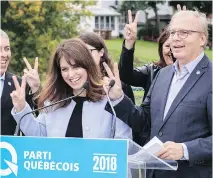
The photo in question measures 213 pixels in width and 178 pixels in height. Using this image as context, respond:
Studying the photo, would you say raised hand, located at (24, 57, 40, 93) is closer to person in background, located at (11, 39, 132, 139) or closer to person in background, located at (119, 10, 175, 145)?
person in background, located at (11, 39, 132, 139)

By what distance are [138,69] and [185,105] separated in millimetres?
1219

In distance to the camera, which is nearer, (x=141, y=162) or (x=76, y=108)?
(x=141, y=162)

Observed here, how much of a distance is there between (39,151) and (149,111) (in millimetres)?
767

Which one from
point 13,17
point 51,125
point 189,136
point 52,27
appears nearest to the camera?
point 189,136

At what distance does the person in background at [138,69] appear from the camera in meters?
3.32

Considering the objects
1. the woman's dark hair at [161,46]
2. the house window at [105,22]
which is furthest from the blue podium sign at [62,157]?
the house window at [105,22]

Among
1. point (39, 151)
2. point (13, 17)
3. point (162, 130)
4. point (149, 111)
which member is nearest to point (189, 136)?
point (162, 130)

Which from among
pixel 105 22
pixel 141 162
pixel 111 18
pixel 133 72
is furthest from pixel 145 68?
pixel 111 18

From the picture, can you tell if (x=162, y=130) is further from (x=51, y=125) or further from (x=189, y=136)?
(x=51, y=125)

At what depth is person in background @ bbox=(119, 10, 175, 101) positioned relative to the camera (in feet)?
10.9

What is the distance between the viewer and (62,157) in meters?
2.24

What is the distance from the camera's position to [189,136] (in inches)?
97.3

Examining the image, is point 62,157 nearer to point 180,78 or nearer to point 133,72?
point 180,78

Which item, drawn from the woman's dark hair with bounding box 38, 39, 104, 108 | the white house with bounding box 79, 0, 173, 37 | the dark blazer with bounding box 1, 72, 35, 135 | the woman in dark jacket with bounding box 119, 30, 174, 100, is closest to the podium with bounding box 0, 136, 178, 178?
the woman's dark hair with bounding box 38, 39, 104, 108
